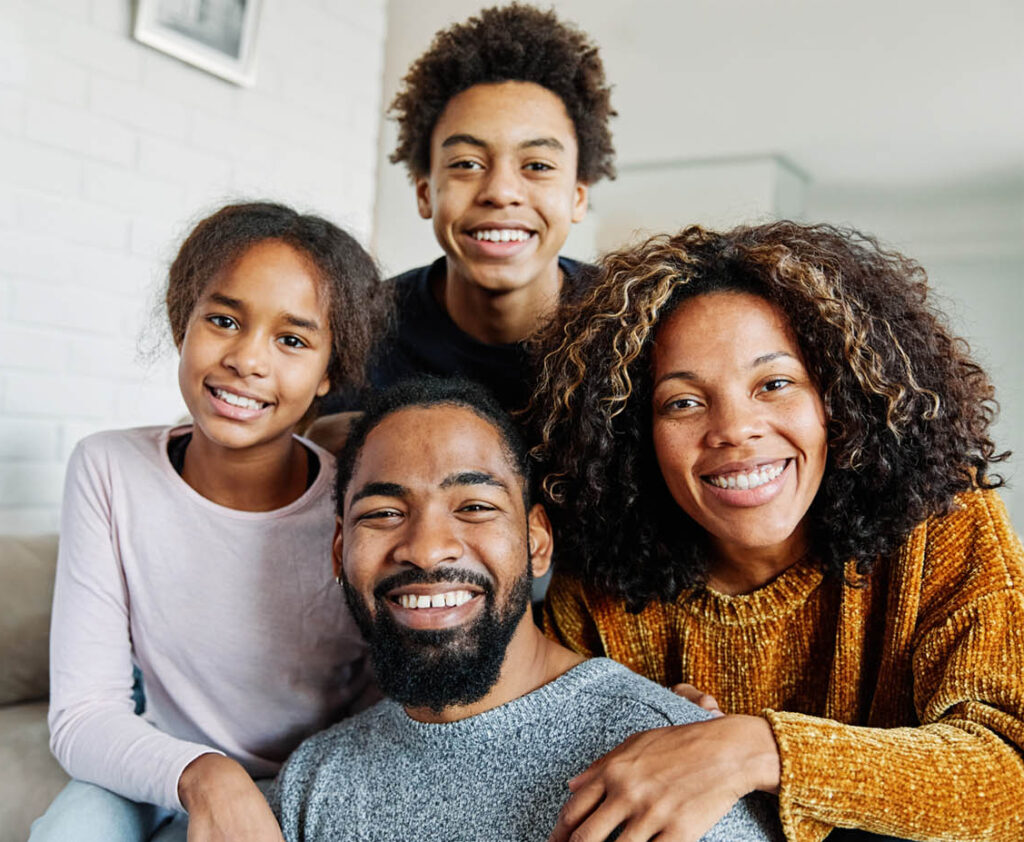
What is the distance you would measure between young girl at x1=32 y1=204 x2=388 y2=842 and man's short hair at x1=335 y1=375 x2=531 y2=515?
17 cm

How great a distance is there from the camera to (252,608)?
1.75 meters

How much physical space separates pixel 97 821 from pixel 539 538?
759 millimetres

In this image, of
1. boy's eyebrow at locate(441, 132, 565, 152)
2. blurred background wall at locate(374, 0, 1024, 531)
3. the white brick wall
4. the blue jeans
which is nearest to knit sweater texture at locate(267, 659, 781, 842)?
the blue jeans

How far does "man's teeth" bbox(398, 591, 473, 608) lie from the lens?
1387mm

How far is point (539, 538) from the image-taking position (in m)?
1.59

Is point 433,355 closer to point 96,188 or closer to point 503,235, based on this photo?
point 503,235

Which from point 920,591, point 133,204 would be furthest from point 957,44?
point 920,591

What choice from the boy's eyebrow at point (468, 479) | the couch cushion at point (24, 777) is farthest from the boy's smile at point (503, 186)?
the couch cushion at point (24, 777)

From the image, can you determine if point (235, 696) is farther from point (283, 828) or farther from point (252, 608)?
point (283, 828)

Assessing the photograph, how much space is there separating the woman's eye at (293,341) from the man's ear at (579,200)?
798 mm

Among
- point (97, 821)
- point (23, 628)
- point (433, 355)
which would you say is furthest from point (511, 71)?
point (97, 821)

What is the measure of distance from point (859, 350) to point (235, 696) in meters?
1.14

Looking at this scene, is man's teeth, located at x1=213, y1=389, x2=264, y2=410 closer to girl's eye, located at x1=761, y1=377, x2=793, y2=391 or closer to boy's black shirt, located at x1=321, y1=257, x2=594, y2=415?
boy's black shirt, located at x1=321, y1=257, x2=594, y2=415

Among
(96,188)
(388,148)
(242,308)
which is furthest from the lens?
(388,148)
